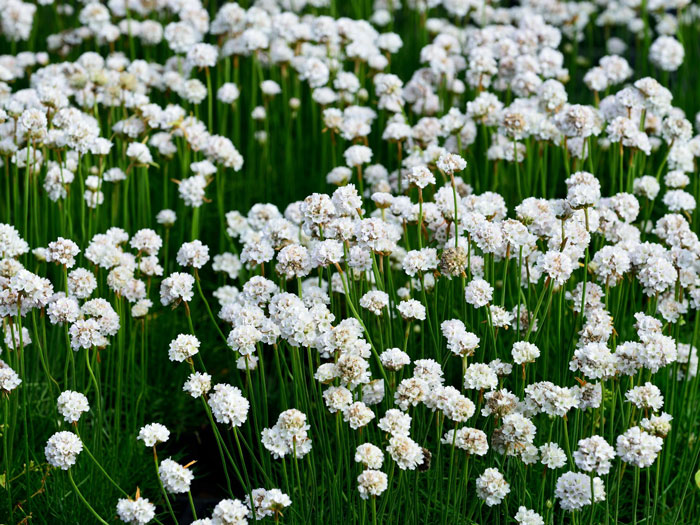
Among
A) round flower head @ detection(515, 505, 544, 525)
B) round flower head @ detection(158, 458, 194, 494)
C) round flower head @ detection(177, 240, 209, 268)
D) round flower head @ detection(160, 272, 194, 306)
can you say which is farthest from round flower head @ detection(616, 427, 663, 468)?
round flower head @ detection(177, 240, 209, 268)

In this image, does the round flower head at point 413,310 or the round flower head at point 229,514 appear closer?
the round flower head at point 229,514

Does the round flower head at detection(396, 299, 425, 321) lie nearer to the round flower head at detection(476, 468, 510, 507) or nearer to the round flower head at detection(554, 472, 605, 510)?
the round flower head at detection(476, 468, 510, 507)

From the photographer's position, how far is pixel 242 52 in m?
5.24

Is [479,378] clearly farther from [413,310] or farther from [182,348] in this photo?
→ [182,348]

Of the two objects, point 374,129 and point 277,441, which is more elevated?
point 374,129

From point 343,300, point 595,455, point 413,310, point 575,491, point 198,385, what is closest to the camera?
point 595,455

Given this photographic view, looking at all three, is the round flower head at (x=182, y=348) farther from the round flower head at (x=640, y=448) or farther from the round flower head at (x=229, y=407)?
the round flower head at (x=640, y=448)

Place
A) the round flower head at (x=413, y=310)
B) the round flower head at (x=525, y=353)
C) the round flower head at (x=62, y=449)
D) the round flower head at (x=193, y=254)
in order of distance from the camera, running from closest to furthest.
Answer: the round flower head at (x=62, y=449) → the round flower head at (x=525, y=353) → the round flower head at (x=413, y=310) → the round flower head at (x=193, y=254)

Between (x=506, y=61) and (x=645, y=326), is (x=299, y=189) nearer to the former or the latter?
(x=506, y=61)

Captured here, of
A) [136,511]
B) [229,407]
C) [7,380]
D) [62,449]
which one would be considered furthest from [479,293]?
[7,380]

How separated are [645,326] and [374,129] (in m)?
2.97

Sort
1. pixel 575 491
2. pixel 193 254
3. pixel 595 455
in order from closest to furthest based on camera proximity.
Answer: pixel 595 455, pixel 575 491, pixel 193 254

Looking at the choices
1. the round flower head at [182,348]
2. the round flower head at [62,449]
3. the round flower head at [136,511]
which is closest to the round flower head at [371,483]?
the round flower head at [136,511]

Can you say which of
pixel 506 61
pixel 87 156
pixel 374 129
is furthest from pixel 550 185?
pixel 87 156
